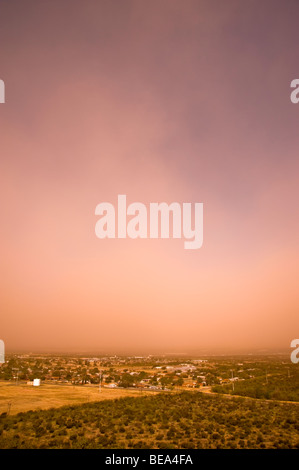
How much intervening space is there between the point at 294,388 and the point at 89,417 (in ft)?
144

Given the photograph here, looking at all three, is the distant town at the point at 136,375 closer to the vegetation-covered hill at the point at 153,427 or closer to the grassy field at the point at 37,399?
the grassy field at the point at 37,399

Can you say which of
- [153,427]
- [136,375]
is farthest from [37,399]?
[136,375]

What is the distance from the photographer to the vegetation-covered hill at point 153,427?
66.3ft

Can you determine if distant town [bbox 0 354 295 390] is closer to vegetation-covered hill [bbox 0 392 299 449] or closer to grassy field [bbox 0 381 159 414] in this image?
grassy field [bbox 0 381 159 414]

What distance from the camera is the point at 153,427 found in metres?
24.6

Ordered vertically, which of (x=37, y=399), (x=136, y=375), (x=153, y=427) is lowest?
(x=136, y=375)

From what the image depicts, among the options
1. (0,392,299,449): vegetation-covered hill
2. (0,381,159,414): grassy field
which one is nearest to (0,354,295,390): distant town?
(0,381,159,414): grassy field

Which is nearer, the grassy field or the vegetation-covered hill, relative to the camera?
the vegetation-covered hill

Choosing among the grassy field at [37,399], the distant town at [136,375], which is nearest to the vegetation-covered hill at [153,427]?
the grassy field at [37,399]

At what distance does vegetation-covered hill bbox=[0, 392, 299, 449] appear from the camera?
20203mm

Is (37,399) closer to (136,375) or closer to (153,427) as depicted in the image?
(153,427)

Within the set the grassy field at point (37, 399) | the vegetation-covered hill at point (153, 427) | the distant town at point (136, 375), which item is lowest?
the distant town at point (136, 375)
